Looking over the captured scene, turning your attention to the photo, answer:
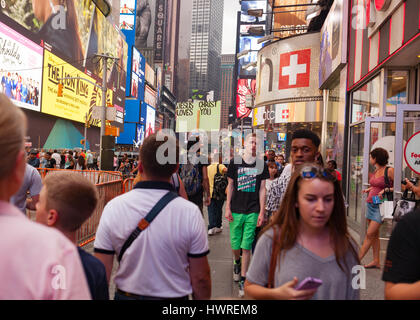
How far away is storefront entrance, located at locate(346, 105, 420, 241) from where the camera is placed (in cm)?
658

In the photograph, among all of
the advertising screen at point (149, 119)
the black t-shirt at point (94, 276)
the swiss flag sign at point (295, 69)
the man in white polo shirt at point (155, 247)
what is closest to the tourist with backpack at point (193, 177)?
the man in white polo shirt at point (155, 247)

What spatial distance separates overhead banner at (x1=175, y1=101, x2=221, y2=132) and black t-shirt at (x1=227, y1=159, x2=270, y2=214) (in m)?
5.18

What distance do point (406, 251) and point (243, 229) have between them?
3.97m

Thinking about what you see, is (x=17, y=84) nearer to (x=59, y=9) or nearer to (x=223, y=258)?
(x=59, y=9)

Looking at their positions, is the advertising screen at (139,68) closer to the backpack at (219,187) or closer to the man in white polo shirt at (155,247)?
the backpack at (219,187)

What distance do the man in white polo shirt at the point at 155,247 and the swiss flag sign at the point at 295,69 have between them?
62.4 ft

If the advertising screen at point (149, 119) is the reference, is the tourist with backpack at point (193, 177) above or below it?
below

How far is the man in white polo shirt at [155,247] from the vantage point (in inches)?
89.9

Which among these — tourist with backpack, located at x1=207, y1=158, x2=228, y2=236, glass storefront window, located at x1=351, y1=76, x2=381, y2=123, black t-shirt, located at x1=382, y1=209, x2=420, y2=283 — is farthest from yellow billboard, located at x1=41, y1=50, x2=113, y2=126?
black t-shirt, located at x1=382, y1=209, x2=420, y2=283

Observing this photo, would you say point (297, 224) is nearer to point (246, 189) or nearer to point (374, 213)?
point (246, 189)

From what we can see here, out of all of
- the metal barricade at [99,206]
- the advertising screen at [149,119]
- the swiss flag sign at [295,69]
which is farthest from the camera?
the advertising screen at [149,119]

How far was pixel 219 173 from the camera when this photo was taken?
352 inches

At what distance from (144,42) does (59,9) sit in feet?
382
